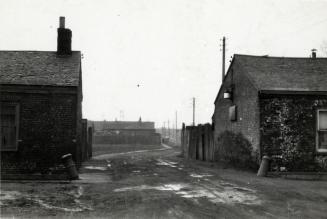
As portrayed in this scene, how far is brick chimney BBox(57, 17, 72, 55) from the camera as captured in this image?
2027 cm

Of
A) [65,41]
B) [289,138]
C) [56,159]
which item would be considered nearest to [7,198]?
[56,159]

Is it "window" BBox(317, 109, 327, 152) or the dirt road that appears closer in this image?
the dirt road

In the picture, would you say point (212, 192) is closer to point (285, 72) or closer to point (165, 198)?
point (165, 198)

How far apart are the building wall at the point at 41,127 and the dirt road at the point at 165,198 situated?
6.77 ft

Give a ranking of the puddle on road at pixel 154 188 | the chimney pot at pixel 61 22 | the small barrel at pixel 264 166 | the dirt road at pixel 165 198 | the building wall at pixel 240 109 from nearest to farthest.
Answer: the dirt road at pixel 165 198, the puddle on road at pixel 154 188, the small barrel at pixel 264 166, the building wall at pixel 240 109, the chimney pot at pixel 61 22

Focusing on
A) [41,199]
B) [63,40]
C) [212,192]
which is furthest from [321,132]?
[63,40]

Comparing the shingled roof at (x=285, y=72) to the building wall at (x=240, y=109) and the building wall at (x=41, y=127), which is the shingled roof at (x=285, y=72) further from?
the building wall at (x=41, y=127)

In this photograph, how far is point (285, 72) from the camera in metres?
20.4

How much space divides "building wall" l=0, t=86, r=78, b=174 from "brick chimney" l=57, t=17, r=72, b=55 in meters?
4.07

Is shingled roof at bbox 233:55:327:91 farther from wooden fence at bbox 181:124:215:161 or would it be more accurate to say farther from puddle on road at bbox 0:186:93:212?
puddle on road at bbox 0:186:93:212

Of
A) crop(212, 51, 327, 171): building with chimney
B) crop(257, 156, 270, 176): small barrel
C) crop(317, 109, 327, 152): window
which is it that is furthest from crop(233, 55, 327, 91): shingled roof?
crop(257, 156, 270, 176): small barrel

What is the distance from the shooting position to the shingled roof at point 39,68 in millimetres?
16969

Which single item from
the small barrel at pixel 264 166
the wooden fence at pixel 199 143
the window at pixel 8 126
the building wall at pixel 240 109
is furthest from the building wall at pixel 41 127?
the wooden fence at pixel 199 143

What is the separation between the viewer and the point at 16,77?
1712 centimetres
